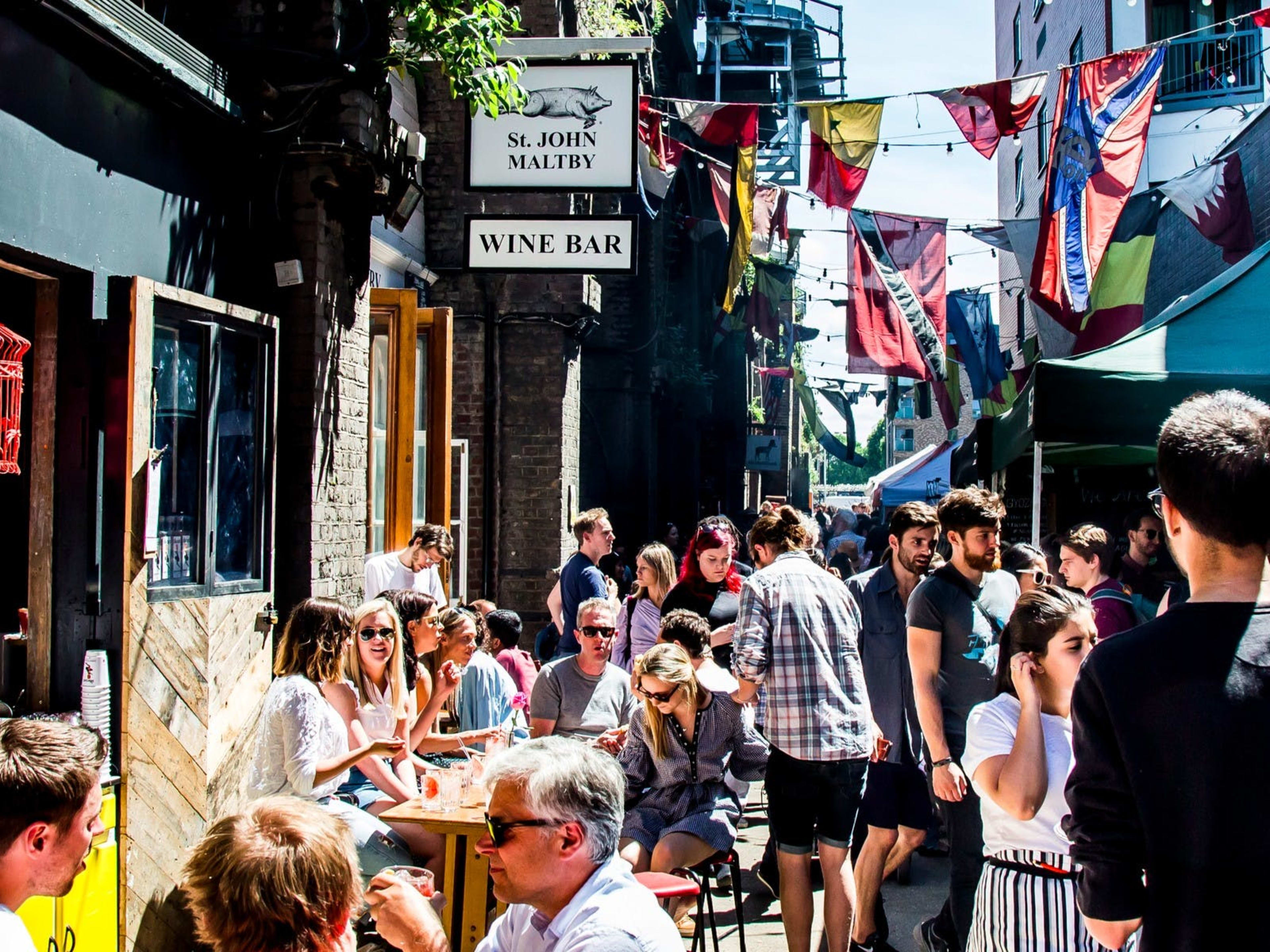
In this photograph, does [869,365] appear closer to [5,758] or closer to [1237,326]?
[1237,326]

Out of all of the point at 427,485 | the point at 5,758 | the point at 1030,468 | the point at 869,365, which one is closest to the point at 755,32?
the point at 869,365

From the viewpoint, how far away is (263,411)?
6.04 metres

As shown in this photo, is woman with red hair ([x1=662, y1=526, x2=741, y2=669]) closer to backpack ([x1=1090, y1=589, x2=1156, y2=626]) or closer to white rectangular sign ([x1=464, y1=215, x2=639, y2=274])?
backpack ([x1=1090, y1=589, x2=1156, y2=626])

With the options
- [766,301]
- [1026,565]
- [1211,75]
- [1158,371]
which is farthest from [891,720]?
[1211,75]

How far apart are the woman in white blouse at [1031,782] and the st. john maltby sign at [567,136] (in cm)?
544

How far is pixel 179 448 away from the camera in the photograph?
18.0 feet

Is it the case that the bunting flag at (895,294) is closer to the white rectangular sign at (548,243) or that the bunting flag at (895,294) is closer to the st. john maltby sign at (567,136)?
the white rectangular sign at (548,243)

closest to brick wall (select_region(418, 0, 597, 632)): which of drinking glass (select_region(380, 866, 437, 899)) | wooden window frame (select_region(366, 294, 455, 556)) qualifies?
wooden window frame (select_region(366, 294, 455, 556))

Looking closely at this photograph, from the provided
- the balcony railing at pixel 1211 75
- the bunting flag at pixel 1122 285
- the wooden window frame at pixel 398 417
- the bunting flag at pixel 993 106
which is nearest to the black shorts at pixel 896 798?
the wooden window frame at pixel 398 417

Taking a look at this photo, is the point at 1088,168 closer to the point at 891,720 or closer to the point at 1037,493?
the point at 1037,493

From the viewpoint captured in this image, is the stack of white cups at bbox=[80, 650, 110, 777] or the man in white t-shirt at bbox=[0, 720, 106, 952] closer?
the man in white t-shirt at bbox=[0, 720, 106, 952]

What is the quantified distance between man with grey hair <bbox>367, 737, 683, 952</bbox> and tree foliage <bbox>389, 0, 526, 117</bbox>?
483 centimetres

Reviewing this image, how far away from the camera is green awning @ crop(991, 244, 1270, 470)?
715 centimetres

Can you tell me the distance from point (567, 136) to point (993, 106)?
424cm
